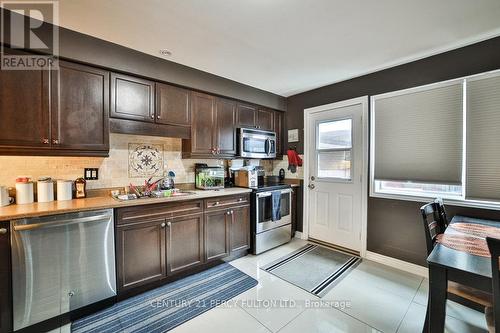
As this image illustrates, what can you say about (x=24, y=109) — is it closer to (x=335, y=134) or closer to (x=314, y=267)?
(x=314, y=267)

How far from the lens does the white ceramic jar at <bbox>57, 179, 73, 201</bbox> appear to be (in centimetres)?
205

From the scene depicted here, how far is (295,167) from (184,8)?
2842 millimetres

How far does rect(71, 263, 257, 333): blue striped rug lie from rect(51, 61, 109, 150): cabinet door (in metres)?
1.56

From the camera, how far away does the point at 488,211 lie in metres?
2.08

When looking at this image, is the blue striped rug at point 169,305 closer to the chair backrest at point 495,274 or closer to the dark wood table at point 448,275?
the dark wood table at point 448,275

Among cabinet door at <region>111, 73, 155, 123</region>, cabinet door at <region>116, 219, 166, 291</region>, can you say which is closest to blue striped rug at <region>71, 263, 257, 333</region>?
cabinet door at <region>116, 219, 166, 291</region>

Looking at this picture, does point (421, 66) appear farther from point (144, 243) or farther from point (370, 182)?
point (144, 243)

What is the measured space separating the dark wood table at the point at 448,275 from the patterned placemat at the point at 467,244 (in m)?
0.08

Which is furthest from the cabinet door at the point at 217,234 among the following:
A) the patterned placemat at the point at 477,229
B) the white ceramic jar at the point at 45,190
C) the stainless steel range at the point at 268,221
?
the patterned placemat at the point at 477,229

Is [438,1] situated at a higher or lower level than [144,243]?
higher

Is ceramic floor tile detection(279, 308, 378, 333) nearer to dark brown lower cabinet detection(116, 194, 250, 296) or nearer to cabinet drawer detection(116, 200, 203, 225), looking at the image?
dark brown lower cabinet detection(116, 194, 250, 296)

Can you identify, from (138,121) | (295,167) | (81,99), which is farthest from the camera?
(295,167)

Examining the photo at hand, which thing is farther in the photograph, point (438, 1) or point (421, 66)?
point (421, 66)

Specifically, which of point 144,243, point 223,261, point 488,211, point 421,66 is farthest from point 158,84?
point 488,211
